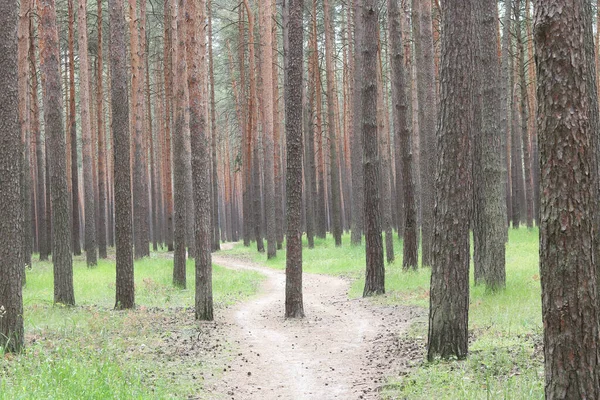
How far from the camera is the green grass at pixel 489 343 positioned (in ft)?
17.3

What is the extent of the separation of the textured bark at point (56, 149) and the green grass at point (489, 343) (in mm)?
6364

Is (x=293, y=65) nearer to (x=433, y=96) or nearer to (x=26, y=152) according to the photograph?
(x=433, y=96)

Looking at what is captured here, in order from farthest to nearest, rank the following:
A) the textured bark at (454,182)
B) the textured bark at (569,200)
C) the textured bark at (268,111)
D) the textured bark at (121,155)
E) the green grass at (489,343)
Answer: the textured bark at (268,111) < the textured bark at (121,155) < the textured bark at (454,182) < the green grass at (489,343) < the textured bark at (569,200)

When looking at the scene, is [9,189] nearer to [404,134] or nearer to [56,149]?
[56,149]

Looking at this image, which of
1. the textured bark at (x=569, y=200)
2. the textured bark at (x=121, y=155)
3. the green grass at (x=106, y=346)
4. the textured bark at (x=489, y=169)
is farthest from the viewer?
the textured bark at (x=121, y=155)

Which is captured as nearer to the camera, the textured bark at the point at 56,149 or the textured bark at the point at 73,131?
the textured bark at the point at 56,149

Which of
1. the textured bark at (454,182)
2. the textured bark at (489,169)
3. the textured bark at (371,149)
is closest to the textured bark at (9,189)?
the textured bark at (454,182)

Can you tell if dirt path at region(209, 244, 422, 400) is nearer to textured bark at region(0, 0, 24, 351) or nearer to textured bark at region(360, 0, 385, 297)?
textured bark at region(360, 0, 385, 297)

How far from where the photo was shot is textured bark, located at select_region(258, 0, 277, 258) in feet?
67.4

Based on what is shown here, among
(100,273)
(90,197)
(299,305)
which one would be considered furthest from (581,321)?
(90,197)

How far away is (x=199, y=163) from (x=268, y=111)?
11066mm

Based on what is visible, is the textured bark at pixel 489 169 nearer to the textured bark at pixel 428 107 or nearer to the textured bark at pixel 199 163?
the textured bark at pixel 428 107

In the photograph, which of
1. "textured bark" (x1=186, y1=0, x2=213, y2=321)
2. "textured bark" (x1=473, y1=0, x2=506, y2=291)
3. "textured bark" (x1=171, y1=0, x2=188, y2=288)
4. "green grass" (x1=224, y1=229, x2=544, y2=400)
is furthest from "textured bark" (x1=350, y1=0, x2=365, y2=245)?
"textured bark" (x1=186, y1=0, x2=213, y2=321)

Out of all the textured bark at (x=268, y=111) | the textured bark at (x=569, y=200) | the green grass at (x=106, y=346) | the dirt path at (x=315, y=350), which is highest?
the textured bark at (x=268, y=111)
